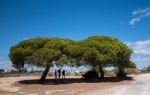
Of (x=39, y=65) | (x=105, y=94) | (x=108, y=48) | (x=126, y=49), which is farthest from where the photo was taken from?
(x=126, y=49)

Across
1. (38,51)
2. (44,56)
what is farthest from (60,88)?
(38,51)

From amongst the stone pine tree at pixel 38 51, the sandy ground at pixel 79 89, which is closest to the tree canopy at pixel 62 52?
the stone pine tree at pixel 38 51

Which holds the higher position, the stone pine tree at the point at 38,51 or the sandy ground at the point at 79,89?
the stone pine tree at the point at 38,51

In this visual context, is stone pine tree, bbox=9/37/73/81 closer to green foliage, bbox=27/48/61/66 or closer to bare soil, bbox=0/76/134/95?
green foliage, bbox=27/48/61/66

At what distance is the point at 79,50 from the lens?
3784cm

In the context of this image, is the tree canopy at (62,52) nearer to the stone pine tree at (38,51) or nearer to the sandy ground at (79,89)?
the stone pine tree at (38,51)

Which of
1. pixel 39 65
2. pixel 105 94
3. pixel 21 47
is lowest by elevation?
pixel 105 94

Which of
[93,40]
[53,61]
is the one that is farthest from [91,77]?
[53,61]

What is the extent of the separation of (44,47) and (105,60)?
25.2ft

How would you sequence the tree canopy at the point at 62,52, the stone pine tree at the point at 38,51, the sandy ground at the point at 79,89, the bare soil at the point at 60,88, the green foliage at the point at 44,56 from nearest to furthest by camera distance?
the sandy ground at the point at 79,89, the bare soil at the point at 60,88, the green foliage at the point at 44,56, the stone pine tree at the point at 38,51, the tree canopy at the point at 62,52

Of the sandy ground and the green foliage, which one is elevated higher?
the green foliage

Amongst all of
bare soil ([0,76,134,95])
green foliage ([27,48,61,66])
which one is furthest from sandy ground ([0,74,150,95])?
green foliage ([27,48,61,66])

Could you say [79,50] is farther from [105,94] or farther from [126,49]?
[105,94]

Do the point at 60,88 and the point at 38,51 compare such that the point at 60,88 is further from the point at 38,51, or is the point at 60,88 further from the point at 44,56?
the point at 38,51
